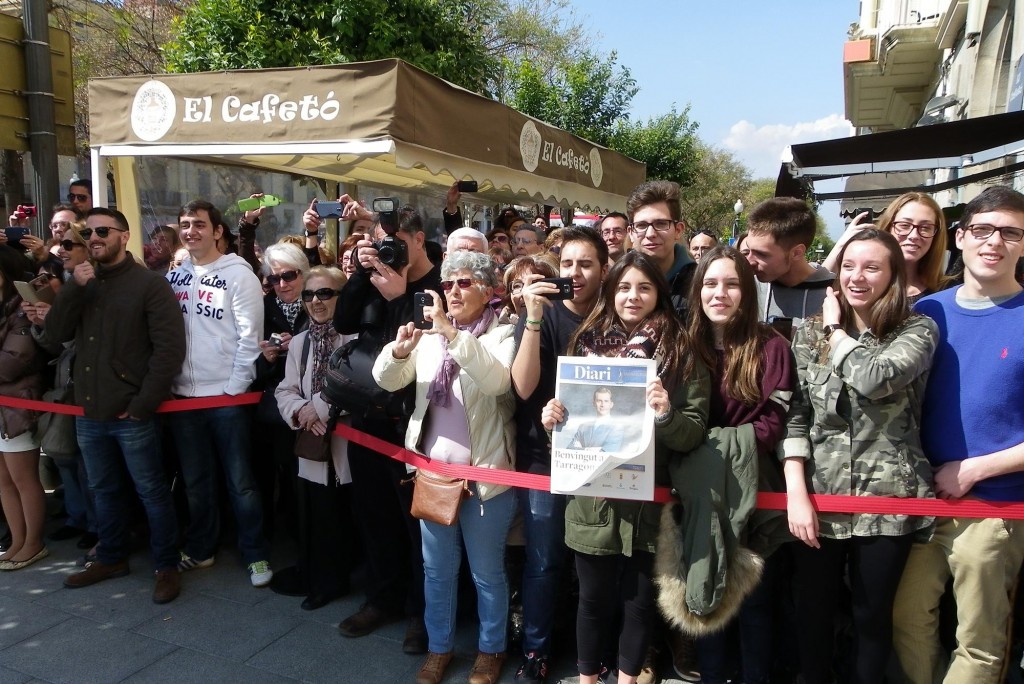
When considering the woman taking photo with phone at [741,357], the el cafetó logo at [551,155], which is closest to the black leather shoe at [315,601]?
the woman taking photo with phone at [741,357]

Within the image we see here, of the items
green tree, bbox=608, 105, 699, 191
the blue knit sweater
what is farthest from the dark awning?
green tree, bbox=608, 105, 699, 191

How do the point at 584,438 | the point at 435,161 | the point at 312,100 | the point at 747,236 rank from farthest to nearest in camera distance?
the point at 435,161 → the point at 312,100 → the point at 747,236 → the point at 584,438

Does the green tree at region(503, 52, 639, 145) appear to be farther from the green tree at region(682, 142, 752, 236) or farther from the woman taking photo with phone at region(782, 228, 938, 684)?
the green tree at region(682, 142, 752, 236)

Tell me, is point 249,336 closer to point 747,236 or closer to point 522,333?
point 522,333

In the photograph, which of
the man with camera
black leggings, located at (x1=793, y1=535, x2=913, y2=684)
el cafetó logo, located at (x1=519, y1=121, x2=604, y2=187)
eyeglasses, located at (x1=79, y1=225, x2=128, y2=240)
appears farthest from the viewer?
el cafetó logo, located at (x1=519, y1=121, x2=604, y2=187)

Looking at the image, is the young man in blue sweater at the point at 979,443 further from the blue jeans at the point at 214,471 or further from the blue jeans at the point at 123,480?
the blue jeans at the point at 123,480

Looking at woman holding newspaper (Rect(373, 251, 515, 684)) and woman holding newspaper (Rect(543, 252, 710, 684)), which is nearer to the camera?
woman holding newspaper (Rect(543, 252, 710, 684))

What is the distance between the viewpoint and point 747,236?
328 centimetres

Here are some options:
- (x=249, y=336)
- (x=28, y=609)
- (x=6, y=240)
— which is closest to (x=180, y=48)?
(x=6, y=240)

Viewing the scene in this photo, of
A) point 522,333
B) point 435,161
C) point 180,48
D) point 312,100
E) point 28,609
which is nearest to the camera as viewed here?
point 522,333

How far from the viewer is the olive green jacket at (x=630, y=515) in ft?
8.19

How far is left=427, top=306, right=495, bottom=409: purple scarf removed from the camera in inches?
113

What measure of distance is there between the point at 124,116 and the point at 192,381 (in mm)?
2163

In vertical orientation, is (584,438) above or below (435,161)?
below
